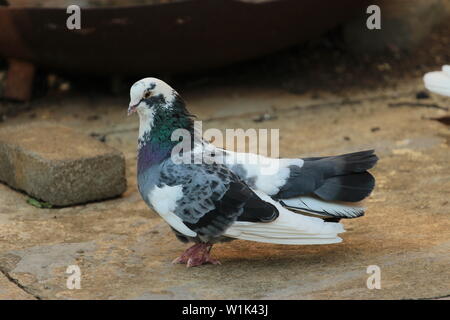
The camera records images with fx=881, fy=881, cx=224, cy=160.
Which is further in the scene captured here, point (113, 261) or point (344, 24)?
point (344, 24)

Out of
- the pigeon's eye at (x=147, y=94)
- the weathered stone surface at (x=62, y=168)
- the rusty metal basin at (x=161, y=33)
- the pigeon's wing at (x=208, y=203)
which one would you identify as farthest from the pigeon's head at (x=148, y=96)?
the rusty metal basin at (x=161, y=33)

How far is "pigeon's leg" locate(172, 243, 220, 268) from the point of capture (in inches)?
156

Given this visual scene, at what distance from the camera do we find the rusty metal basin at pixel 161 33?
6.25 m

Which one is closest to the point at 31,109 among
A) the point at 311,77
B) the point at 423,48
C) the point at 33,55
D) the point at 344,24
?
the point at 33,55

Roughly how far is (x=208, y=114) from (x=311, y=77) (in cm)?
114

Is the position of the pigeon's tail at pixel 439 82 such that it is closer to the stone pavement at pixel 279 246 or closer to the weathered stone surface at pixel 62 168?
the stone pavement at pixel 279 246

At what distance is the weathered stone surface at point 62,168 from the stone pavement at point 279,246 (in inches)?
2.9

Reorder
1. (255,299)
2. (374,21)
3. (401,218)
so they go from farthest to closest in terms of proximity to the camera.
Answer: (374,21) < (401,218) < (255,299)

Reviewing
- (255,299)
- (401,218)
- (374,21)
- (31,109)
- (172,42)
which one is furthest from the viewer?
(374,21)

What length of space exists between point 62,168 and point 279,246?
135 centimetres

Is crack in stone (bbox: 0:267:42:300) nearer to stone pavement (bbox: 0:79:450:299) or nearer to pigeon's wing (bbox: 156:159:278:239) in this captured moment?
stone pavement (bbox: 0:79:450:299)

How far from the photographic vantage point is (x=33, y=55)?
660 centimetres

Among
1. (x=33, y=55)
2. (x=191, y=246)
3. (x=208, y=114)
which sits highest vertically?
(x=33, y=55)

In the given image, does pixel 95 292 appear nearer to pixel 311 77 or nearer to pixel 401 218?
pixel 401 218
